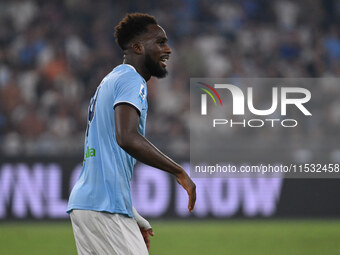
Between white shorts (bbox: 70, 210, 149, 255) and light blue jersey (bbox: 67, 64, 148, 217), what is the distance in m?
0.04

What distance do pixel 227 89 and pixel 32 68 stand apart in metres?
4.03

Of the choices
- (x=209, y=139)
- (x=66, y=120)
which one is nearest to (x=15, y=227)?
(x=66, y=120)

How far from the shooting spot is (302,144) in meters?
11.8

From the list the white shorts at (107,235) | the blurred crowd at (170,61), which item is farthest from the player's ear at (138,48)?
the blurred crowd at (170,61)

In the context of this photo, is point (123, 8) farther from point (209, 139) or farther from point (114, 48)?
point (209, 139)

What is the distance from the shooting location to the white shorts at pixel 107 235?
3.92 metres

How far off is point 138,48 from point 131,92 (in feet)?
1.43

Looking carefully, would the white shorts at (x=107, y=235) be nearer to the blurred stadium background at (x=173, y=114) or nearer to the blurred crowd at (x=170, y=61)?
the blurred stadium background at (x=173, y=114)

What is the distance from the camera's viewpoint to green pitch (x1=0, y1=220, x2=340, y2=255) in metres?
9.26

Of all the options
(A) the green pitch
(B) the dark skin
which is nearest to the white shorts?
(B) the dark skin

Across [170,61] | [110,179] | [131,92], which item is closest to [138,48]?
[131,92]

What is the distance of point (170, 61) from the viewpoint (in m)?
14.5

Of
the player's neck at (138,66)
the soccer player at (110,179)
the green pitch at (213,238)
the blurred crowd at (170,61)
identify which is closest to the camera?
the soccer player at (110,179)

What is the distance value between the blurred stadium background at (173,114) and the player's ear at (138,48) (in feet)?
17.6
